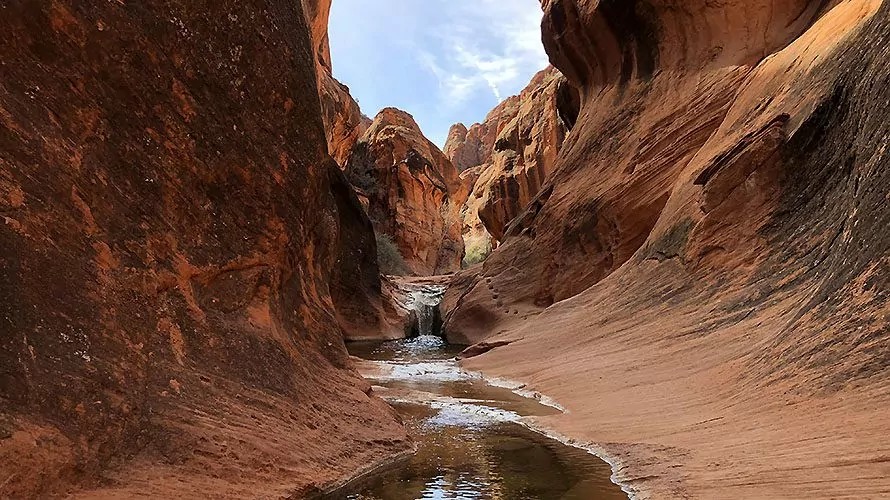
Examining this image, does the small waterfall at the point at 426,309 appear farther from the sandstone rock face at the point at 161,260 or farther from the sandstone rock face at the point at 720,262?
the sandstone rock face at the point at 161,260

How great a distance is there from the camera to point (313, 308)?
26.2 feet

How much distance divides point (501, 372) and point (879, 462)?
29.8 ft

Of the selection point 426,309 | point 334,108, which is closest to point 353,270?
point 426,309

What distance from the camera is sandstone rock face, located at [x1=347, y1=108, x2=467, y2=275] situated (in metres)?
46.7

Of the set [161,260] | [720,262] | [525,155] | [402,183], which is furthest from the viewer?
[402,183]

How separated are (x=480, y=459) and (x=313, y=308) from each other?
10.3 feet

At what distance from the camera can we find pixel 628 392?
28.7 ft

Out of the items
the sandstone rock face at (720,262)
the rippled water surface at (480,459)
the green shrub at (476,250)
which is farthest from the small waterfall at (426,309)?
the green shrub at (476,250)

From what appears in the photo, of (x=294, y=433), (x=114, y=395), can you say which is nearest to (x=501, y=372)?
(x=294, y=433)

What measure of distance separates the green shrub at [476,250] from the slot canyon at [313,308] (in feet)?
161

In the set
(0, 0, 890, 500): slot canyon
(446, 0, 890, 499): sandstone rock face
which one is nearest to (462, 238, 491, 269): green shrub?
(446, 0, 890, 499): sandstone rock face

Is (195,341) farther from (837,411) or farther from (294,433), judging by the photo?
(837,411)

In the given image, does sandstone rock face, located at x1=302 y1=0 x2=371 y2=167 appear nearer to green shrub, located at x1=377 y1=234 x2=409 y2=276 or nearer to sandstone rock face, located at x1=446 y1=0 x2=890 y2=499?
green shrub, located at x1=377 y1=234 x2=409 y2=276

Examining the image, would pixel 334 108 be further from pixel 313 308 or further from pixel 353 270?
pixel 313 308
